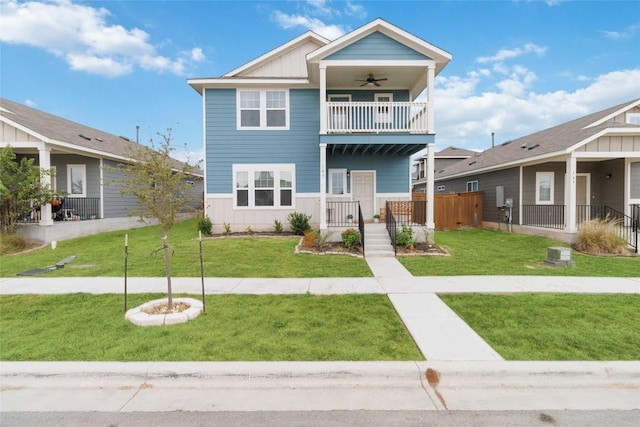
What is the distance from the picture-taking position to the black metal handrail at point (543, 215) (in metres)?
14.3

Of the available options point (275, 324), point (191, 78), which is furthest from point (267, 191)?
point (275, 324)

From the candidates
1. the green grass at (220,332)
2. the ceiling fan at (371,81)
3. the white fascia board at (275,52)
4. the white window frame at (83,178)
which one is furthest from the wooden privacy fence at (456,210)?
the white window frame at (83,178)

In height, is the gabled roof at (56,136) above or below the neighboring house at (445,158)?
below

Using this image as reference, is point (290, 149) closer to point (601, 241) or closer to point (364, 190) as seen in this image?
point (364, 190)

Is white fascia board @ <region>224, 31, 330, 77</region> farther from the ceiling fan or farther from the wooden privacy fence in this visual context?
the wooden privacy fence

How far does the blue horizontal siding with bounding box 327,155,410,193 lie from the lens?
45.6 ft

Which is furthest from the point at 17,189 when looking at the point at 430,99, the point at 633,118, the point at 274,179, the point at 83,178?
the point at 633,118

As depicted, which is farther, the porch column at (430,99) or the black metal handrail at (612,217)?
the black metal handrail at (612,217)

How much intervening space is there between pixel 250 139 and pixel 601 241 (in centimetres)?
1359

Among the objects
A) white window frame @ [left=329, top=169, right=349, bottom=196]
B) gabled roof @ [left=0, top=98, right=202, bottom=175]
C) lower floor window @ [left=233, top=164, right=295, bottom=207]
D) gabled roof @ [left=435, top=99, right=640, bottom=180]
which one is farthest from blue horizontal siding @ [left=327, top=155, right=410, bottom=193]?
gabled roof @ [left=0, top=98, right=202, bottom=175]

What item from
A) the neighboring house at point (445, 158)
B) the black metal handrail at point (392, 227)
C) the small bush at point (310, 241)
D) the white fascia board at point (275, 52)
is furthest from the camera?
the neighboring house at point (445, 158)

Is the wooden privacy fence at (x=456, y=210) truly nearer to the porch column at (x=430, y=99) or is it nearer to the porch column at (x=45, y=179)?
the porch column at (x=430, y=99)

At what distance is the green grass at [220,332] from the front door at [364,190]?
8.40 metres

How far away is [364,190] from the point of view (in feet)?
46.0
